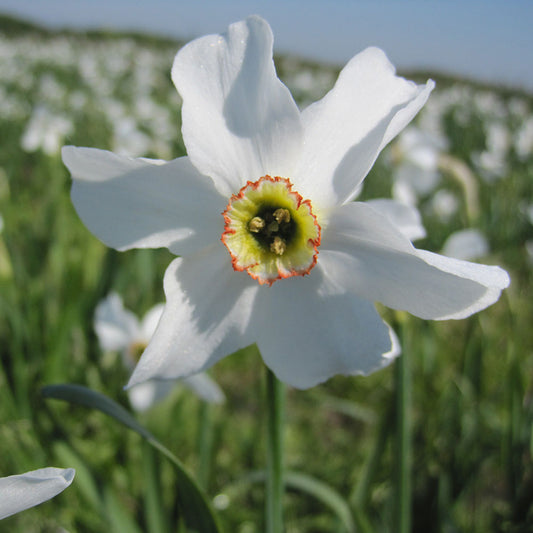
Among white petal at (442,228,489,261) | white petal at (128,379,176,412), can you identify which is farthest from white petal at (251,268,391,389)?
white petal at (442,228,489,261)

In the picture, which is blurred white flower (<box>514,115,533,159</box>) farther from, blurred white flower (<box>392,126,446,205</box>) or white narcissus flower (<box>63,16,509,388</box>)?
white narcissus flower (<box>63,16,509,388</box>)

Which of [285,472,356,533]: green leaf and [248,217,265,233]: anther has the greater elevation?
[248,217,265,233]: anther

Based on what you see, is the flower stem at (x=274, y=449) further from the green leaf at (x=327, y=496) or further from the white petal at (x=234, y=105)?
the green leaf at (x=327, y=496)

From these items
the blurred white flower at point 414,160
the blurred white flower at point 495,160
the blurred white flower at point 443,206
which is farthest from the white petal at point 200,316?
the blurred white flower at point 495,160

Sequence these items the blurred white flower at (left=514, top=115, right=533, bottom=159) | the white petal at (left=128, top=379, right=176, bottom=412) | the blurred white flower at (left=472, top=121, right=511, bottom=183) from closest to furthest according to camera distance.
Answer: the white petal at (left=128, top=379, right=176, bottom=412) → the blurred white flower at (left=472, top=121, right=511, bottom=183) → the blurred white flower at (left=514, top=115, right=533, bottom=159)

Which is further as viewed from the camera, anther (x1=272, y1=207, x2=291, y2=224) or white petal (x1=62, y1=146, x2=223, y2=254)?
anther (x1=272, y1=207, x2=291, y2=224)

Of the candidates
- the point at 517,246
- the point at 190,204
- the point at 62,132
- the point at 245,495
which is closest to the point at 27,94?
the point at 62,132

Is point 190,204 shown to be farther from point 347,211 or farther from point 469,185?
point 469,185
